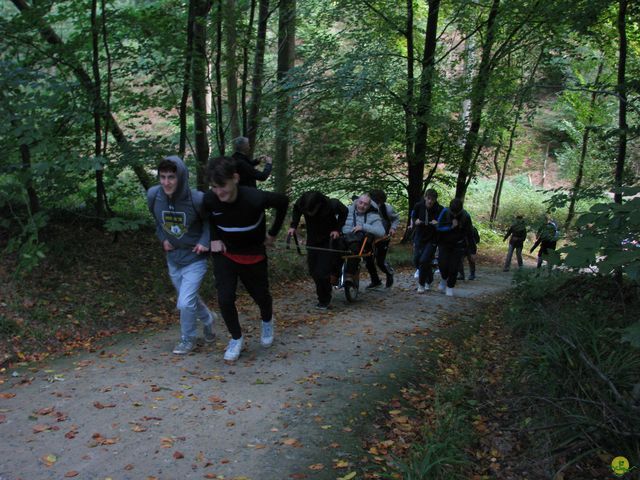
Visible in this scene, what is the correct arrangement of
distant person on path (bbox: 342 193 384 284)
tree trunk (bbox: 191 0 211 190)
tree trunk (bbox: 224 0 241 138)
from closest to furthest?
distant person on path (bbox: 342 193 384 284)
tree trunk (bbox: 191 0 211 190)
tree trunk (bbox: 224 0 241 138)

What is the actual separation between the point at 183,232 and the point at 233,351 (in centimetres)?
138

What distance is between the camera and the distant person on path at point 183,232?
567cm

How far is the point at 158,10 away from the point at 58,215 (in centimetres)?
398

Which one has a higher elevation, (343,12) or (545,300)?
(343,12)

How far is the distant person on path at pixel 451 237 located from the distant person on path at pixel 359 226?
1.59 m

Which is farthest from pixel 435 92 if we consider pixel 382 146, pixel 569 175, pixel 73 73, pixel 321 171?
pixel 569 175

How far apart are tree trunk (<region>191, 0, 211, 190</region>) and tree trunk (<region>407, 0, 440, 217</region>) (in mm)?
6377

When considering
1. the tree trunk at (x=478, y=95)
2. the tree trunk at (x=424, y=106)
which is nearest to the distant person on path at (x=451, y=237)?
the tree trunk at (x=478, y=95)

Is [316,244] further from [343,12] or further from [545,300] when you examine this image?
[343,12]

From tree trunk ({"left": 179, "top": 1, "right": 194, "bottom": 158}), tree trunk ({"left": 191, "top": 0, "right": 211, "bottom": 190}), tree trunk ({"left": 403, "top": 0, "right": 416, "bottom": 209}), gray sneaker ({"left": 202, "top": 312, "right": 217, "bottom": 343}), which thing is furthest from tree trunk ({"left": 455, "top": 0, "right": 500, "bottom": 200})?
gray sneaker ({"left": 202, "top": 312, "right": 217, "bottom": 343})

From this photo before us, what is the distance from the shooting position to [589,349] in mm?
5762

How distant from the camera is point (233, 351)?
5840mm

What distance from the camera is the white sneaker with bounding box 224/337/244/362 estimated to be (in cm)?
581

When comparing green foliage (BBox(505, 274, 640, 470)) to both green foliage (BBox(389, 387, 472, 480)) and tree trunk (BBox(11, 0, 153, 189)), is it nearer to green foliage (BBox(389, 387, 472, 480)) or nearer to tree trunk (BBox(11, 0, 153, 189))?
green foliage (BBox(389, 387, 472, 480))
